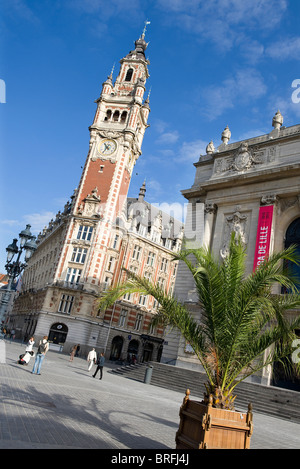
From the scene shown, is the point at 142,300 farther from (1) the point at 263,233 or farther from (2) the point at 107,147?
(1) the point at 263,233

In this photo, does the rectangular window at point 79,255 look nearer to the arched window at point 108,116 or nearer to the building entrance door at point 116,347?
the building entrance door at point 116,347

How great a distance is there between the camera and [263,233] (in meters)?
26.7

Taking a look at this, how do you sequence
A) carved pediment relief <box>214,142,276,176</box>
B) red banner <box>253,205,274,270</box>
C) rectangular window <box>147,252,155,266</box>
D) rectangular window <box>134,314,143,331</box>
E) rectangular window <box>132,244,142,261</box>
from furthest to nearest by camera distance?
1. rectangular window <box>147,252,155,266</box>
2. rectangular window <box>132,244,142,261</box>
3. rectangular window <box>134,314,143,331</box>
4. carved pediment relief <box>214,142,276,176</box>
5. red banner <box>253,205,274,270</box>

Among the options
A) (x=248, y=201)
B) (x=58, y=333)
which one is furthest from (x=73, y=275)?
(x=248, y=201)

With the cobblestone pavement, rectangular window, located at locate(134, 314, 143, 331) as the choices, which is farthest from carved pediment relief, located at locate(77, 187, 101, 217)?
the cobblestone pavement

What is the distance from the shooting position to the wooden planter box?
280 inches

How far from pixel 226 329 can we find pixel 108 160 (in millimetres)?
44611

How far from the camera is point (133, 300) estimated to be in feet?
166

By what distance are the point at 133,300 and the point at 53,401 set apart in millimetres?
39762

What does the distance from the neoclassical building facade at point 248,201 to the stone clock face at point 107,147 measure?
2046 cm

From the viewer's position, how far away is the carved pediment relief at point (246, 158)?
29109mm

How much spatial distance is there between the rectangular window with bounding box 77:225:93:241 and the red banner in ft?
83.8

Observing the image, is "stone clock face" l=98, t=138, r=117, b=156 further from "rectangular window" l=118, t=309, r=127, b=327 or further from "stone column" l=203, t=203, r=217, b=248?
"stone column" l=203, t=203, r=217, b=248
